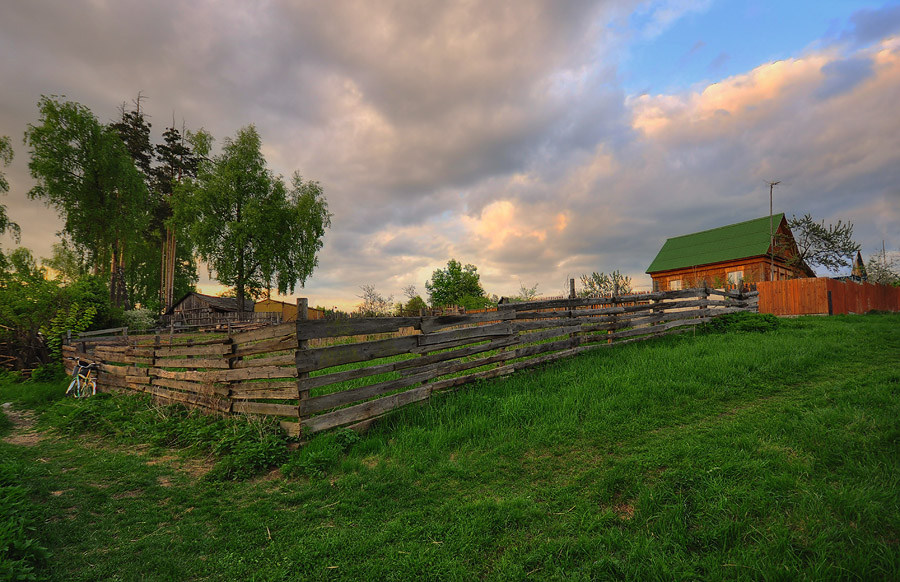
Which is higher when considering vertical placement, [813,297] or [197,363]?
[813,297]

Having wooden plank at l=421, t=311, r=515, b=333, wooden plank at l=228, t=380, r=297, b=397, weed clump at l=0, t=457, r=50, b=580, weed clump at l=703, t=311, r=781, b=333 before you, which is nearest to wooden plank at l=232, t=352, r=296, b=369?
wooden plank at l=228, t=380, r=297, b=397

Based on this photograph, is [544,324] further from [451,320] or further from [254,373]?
[254,373]

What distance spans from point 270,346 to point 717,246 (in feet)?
132

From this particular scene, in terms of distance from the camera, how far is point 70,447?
6012 millimetres

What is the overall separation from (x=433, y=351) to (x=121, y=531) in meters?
4.38

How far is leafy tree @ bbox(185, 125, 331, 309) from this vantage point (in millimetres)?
30312

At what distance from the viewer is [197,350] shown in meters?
7.00

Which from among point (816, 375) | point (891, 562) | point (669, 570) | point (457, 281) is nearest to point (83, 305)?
point (669, 570)

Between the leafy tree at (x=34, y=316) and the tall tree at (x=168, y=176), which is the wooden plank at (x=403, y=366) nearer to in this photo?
the leafy tree at (x=34, y=316)

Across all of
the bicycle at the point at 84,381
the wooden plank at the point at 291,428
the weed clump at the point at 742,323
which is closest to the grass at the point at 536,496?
the wooden plank at the point at 291,428

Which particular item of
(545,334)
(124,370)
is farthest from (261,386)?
(124,370)

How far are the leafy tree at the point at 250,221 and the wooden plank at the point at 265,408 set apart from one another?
28.6 metres

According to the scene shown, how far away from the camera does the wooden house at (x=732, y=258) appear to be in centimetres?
3034

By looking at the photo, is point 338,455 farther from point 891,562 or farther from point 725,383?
point 725,383
